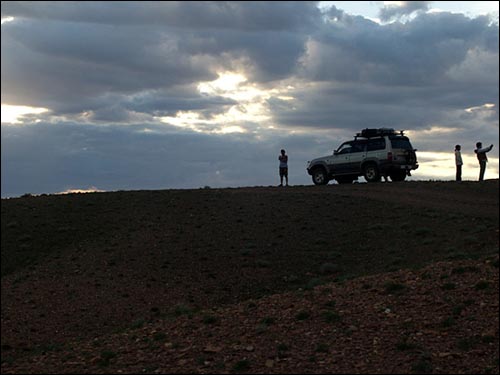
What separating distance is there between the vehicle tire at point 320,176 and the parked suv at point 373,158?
22 centimetres

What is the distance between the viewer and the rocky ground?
12766mm

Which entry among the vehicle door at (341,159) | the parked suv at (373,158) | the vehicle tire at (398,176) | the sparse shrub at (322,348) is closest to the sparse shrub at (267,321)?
the sparse shrub at (322,348)

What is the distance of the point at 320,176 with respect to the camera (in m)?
35.3

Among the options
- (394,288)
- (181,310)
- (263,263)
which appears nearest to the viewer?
(394,288)

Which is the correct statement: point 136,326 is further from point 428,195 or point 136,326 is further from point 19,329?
point 428,195

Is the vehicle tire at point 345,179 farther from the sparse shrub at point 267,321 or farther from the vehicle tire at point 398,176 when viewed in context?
the sparse shrub at point 267,321

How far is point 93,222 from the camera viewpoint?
29.5 meters

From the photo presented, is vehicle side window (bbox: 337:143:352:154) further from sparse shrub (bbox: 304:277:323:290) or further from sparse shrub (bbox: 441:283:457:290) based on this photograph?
sparse shrub (bbox: 441:283:457:290)

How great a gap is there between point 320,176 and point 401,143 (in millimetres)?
4658

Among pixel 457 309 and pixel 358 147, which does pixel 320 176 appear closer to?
pixel 358 147

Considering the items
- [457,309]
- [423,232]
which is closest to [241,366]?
[457,309]

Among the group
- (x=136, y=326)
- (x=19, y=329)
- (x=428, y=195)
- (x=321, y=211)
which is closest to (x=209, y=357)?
(x=136, y=326)

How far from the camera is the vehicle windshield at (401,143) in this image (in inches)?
1287

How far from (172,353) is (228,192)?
823 inches
